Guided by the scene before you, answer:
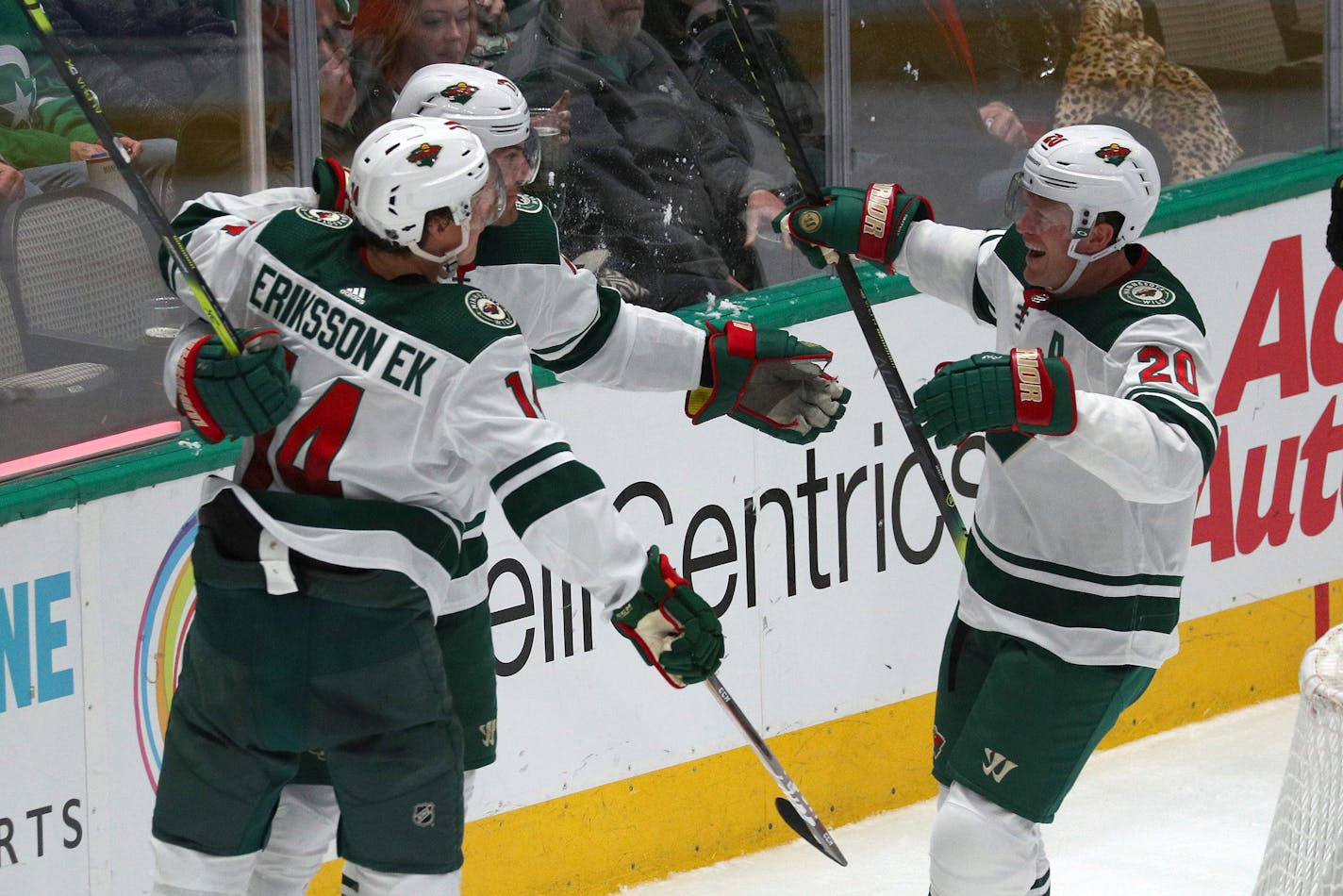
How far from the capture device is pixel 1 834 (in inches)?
133

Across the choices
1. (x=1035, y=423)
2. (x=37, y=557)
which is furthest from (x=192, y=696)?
(x=1035, y=423)

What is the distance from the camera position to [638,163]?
4.37m

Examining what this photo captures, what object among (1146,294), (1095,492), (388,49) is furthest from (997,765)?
(388,49)

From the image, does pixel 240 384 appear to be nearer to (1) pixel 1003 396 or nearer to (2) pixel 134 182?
(2) pixel 134 182

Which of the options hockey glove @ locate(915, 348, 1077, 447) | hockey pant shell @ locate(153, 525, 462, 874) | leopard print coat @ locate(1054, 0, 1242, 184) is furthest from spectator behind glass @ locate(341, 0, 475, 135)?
leopard print coat @ locate(1054, 0, 1242, 184)

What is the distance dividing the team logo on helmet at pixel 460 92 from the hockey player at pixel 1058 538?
A: 81 cm

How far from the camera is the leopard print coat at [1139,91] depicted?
16.9 feet

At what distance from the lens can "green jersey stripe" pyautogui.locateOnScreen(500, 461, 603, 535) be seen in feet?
9.32

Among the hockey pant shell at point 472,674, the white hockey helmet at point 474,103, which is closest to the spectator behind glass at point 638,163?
the white hockey helmet at point 474,103

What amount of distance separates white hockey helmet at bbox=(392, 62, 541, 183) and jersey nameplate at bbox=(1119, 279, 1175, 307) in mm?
933

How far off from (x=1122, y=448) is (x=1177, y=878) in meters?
1.67

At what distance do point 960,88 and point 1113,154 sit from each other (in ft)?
5.80

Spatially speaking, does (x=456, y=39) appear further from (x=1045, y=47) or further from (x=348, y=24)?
(x=1045, y=47)

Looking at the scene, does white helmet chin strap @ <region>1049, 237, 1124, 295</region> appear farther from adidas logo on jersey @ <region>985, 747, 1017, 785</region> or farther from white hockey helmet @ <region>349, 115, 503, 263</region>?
white hockey helmet @ <region>349, 115, 503, 263</region>
